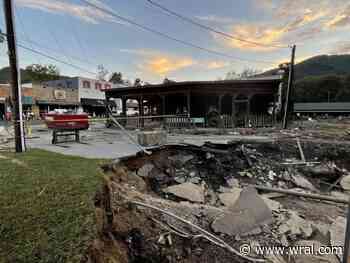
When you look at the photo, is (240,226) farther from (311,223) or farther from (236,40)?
(236,40)

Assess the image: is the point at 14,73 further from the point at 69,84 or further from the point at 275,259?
the point at 69,84

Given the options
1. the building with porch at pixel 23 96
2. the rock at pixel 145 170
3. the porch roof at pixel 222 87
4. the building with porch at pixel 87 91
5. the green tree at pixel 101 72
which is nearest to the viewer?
the rock at pixel 145 170

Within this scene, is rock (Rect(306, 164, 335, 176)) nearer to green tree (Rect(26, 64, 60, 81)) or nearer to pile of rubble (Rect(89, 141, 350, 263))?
pile of rubble (Rect(89, 141, 350, 263))

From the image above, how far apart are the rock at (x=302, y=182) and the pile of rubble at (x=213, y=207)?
1.2 inches

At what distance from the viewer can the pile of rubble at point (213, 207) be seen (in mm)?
2691

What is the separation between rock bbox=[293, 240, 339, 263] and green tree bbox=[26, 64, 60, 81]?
5698 centimetres

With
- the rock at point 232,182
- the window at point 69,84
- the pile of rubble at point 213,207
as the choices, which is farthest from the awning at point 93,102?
the rock at point 232,182

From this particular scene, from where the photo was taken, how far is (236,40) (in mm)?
13719

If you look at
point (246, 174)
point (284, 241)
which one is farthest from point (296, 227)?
point (246, 174)

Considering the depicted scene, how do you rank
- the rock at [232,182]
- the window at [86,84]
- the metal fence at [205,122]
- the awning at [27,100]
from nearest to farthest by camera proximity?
the rock at [232,182] → the metal fence at [205,122] → the awning at [27,100] → the window at [86,84]

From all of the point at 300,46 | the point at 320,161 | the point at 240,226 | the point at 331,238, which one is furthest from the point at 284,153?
the point at 300,46

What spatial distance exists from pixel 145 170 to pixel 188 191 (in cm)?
136

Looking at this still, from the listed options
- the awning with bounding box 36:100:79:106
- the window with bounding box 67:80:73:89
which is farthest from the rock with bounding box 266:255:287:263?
the window with bounding box 67:80:73:89

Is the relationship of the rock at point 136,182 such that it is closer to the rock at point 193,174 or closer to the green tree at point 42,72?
the rock at point 193,174
